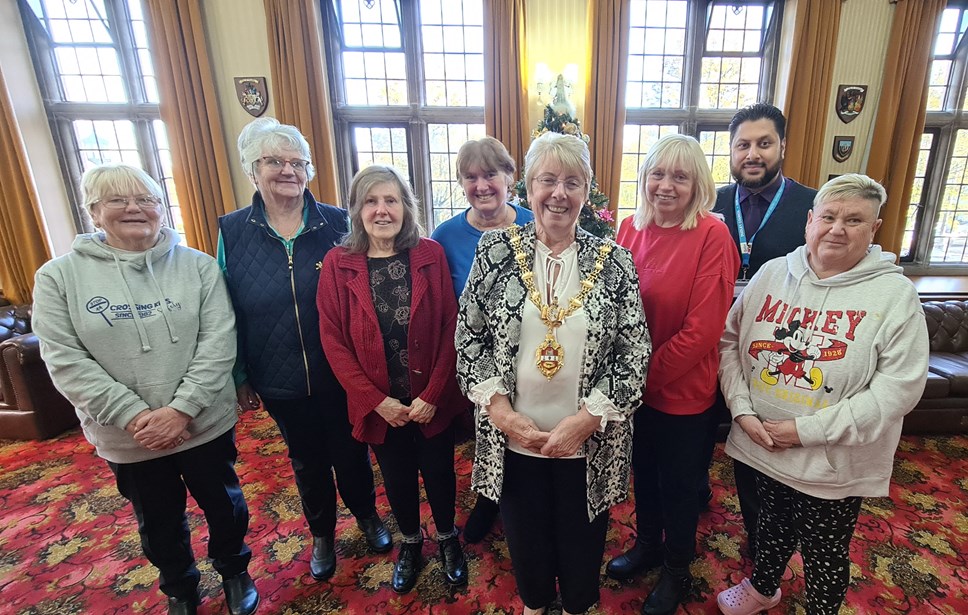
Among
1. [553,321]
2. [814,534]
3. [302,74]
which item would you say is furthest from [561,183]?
[302,74]

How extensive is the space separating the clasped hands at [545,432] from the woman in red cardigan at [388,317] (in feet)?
1.14

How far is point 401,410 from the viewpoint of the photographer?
1373mm

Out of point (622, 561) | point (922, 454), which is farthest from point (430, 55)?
point (922, 454)

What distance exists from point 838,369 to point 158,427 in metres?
2.06

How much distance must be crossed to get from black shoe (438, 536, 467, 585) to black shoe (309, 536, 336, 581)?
1.62 feet

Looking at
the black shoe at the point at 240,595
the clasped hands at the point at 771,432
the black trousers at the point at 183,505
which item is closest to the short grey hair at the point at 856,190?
the clasped hands at the point at 771,432

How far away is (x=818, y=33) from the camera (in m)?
4.17

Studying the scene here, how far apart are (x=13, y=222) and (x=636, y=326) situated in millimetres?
5928

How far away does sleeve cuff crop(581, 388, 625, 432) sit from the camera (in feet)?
3.48

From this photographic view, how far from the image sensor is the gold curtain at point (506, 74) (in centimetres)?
399

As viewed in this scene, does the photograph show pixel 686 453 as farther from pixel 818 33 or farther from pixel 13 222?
pixel 13 222

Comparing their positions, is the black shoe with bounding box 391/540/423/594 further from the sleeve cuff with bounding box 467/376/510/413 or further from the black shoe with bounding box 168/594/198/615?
the sleeve cuff with bounding box 467/376/510/413

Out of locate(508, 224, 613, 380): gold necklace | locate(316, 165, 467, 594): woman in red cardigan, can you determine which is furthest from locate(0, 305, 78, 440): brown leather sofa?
locate(508, 224, 613, 380): gold necklace

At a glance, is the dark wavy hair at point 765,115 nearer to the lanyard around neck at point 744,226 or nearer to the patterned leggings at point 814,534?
the lanyard around neck at point 744,226
